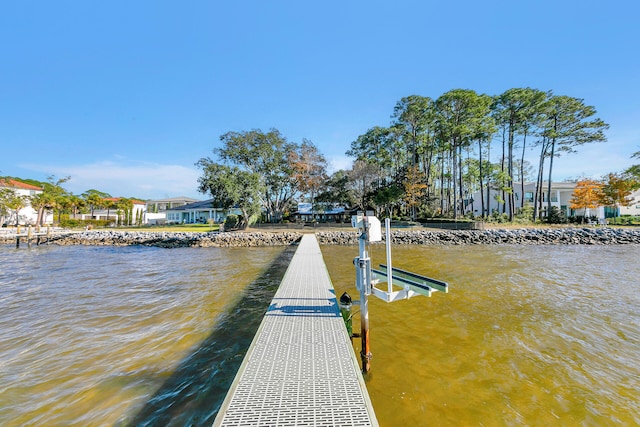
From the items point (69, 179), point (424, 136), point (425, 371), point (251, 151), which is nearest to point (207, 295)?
point (425, 371)

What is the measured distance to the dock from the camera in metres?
1.90

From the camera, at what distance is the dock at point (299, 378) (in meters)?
1.90

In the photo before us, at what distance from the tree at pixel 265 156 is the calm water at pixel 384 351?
21471mm

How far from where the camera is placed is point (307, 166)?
97.1 ft

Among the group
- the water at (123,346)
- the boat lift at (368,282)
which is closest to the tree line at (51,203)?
the water at (123,346)

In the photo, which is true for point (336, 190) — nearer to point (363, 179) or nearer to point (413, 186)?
point (363, 179)

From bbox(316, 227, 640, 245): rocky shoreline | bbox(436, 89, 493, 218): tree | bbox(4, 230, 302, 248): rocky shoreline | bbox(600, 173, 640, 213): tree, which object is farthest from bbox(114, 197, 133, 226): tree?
bbox(600, 173, 640, 213): tree

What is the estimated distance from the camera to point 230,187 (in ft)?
67.8

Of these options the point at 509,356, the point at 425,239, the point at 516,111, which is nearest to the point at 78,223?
the point at 425,239

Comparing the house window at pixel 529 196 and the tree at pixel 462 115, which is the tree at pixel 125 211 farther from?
the house window at pixel 529 196

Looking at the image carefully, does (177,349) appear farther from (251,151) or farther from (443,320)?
(251,151)

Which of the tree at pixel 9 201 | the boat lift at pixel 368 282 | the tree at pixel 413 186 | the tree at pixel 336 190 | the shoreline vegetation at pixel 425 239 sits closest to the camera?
the boat lift at pixel 368 282

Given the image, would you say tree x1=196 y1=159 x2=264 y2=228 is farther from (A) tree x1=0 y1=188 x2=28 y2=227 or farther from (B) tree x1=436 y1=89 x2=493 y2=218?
(A) tree x1=0 y1=188 x2=28 y2=227

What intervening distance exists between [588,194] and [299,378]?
1534 inches
